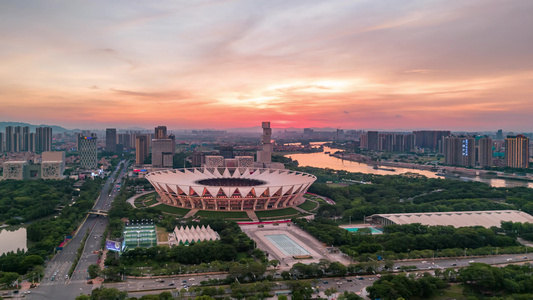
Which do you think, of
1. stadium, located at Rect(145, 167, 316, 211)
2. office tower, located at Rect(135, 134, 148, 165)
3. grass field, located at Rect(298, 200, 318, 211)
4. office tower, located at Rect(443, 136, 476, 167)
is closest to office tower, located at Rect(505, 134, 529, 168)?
office tower, located at Rect(443, 136, 476, 167)

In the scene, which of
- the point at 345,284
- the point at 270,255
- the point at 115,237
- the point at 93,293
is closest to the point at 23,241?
the point at 115,237

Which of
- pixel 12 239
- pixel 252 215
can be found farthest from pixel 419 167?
pixel 12 239

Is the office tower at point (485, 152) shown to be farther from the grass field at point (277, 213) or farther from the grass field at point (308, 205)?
the grass field at point (277, 213)

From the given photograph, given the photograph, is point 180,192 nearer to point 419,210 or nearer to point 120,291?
point 120,291

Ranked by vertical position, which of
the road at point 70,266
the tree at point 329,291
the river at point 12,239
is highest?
the tree at point 329,291

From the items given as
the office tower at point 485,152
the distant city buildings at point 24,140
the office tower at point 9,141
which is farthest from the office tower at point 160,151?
the office tower at point 485,152

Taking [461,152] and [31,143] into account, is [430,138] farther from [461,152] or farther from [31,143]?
[31,143]

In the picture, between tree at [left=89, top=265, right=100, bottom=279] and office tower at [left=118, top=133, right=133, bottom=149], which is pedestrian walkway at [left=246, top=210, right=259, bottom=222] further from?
office tower at [left=118, top=133, right=133, bottom=149]
